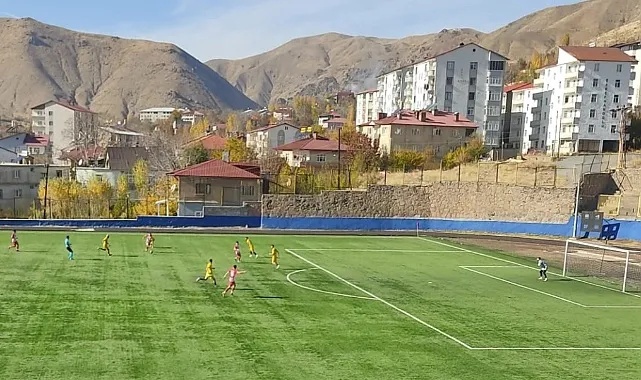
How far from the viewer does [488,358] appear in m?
19.5

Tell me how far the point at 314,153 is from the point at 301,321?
5968 centimetres

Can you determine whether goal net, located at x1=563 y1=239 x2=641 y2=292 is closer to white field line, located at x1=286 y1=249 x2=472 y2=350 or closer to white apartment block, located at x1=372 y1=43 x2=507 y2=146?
white field line, located at x1=286 y1=249 x2=472 y2=350

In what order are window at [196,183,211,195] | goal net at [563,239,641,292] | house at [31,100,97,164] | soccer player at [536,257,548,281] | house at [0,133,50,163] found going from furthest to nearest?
house at [31,100,97,164] < house at [0,133,50,163] < window at [196,183,211,195] < goal net at [563,239,641,292] < soccer player at [536,257,548,281]

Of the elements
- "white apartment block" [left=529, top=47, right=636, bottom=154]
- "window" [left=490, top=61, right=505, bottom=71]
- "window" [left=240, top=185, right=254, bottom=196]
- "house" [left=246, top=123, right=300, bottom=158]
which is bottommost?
"window" [left=240, top=185, right=254, bottom=196]

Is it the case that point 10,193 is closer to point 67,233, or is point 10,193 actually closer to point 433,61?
point 67,233

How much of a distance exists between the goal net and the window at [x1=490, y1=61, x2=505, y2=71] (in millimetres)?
56580

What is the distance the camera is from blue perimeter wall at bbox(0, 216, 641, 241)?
A: 5222cm

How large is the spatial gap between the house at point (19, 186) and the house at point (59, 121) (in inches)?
2985

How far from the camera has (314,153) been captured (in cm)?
8175

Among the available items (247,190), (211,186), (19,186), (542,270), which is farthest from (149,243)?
(19,186)

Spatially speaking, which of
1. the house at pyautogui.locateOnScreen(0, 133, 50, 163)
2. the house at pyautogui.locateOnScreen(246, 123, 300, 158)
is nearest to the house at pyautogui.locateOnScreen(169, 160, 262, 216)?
the house at pyautogui.locateOnScreen(246, 123, 300, 158)

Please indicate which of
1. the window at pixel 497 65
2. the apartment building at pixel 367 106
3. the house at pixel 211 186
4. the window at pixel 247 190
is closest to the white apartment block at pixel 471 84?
the window at pixel 497 65

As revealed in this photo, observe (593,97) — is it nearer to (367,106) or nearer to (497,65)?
(497,65)

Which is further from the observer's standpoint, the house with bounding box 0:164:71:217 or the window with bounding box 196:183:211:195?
the house with bounding box 0:164:71:217
